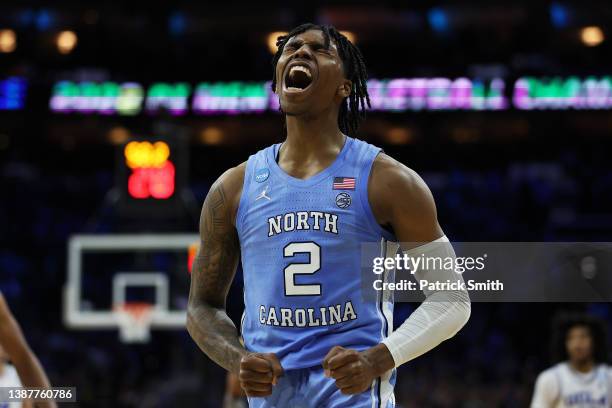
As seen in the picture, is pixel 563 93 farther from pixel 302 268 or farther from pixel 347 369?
pixel 347 369

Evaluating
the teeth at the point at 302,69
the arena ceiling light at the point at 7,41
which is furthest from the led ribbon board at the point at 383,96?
the teeth at the point at 302,69

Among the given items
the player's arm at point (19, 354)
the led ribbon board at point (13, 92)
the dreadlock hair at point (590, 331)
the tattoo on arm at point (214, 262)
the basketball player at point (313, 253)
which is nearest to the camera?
the basketball player at point (313, 253)

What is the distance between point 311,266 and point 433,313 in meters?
0.38

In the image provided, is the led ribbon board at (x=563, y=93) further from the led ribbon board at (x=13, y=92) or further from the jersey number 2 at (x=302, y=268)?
the jersey number 2 at (x=302, y=268)

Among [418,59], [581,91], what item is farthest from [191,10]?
[581,91]

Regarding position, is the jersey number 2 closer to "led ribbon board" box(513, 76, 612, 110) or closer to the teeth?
the teeth

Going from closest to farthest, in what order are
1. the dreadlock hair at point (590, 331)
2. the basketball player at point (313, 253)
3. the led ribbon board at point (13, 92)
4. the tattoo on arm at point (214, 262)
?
the basketball player at point (313, 253) < the tattoo on arm at point (214, 262) < the dreadlock hair at point (590, 331) < the led ribbon board at point (13, 92)

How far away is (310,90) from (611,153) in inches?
599

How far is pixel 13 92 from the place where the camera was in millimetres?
16234

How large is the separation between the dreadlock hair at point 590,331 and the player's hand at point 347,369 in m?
4.43

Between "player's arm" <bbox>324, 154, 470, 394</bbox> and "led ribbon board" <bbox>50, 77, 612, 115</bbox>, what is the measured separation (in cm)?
1259

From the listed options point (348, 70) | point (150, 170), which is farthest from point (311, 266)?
point (150, 170)

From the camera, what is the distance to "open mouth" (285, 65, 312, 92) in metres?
2.96

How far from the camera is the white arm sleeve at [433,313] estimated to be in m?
2.75
